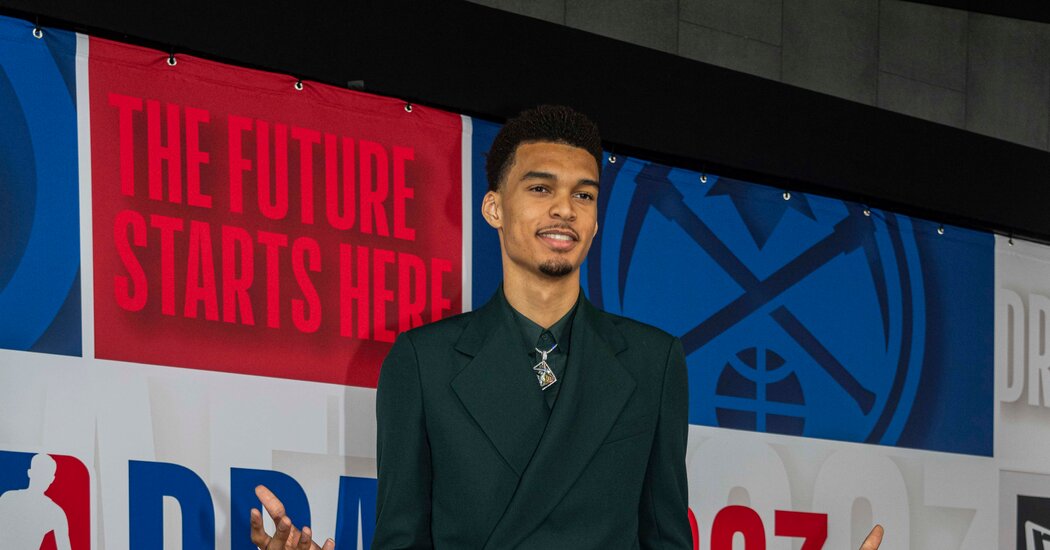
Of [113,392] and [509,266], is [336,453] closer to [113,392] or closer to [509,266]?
[113,392]

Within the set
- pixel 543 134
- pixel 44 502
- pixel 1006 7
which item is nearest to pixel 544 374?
pixel 543 134

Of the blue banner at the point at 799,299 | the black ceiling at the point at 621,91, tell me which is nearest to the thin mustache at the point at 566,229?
the black ceiling at the point at 621,91

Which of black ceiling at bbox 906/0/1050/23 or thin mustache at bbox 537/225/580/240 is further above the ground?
black ceiling at bbox 906/0/1050/23

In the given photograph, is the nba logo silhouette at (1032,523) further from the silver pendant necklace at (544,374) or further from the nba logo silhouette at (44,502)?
the silver pendant necklace at (544,374)

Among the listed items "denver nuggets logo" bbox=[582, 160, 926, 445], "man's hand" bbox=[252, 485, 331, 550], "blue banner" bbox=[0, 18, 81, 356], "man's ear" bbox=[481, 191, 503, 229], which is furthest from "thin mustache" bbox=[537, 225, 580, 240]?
"denver nuggets logo" bbox=[582, 160, 926, 445]

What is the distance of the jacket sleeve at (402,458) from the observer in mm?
1729

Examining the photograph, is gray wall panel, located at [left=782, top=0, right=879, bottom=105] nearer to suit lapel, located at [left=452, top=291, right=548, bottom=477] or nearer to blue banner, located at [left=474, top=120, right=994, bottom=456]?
blue banner, located at [left=474, top=120, right=994, bottom=456]

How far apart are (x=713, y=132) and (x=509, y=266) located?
2.36 meters

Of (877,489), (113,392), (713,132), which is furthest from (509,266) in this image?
(877,489)

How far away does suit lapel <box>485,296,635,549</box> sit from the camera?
1.71 meters

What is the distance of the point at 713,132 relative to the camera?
13.4 ft

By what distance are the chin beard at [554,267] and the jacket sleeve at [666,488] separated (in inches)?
7.4

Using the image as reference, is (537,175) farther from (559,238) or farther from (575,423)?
(575,423)

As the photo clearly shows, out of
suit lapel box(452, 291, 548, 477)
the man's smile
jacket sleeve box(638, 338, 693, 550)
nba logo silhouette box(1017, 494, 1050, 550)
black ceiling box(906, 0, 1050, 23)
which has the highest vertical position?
black ceiling box(906, 0, 1050, 23)
